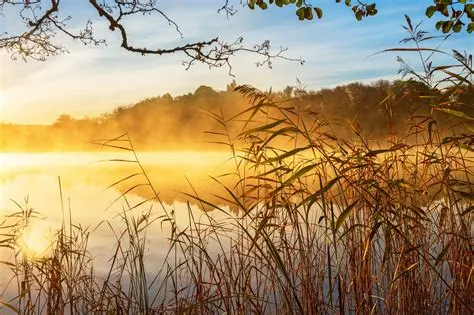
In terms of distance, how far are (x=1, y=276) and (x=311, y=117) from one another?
268 centimetres

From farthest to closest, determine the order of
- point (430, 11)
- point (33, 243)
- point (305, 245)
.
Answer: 1. point (430, 11)
2. point (33, 243)
3. point (305, 245)

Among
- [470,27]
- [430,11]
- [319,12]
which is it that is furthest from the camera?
[470,27]

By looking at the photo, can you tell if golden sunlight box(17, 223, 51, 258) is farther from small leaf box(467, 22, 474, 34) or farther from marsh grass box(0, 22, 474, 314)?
small leaf box(467, 22, 474, 34)

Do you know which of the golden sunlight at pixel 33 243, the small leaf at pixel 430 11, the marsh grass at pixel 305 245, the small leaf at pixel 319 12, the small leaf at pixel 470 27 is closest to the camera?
the marsh grass at pixel 305 245

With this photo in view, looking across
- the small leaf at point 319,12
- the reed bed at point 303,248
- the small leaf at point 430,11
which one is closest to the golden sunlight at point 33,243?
the reed bed at point 303,248

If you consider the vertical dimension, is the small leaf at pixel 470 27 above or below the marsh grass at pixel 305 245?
above

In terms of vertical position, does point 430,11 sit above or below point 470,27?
above

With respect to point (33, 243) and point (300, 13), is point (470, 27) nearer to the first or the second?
point (300, 13)

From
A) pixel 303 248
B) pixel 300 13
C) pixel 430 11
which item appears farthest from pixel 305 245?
pixel 430 11

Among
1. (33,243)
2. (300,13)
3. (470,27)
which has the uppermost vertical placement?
(300,13)

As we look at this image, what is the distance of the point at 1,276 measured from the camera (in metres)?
4.61

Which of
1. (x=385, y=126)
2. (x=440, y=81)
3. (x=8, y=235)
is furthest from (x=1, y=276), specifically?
(x=440, y=81)

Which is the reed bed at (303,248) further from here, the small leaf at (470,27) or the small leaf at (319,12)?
the small leaf at (470,27)

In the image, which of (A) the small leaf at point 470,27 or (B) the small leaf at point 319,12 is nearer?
(B) the small leaf at point 319,12
